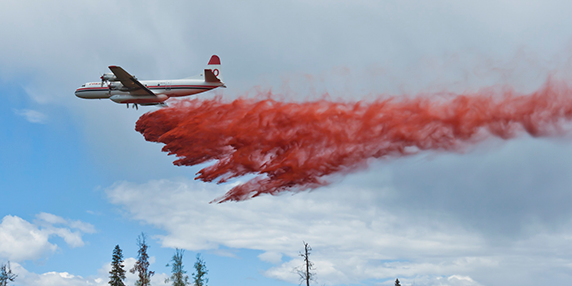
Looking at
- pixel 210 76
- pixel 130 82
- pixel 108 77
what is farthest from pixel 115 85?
pixel 210 76

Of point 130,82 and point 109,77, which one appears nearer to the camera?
point 130,82

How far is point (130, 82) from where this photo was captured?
1656 inches

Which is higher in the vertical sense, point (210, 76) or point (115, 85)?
point (115, 85)

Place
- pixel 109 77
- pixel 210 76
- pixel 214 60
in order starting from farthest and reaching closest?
1. pixel 214 60
2. pixel 109 77
3. pixel 210 76

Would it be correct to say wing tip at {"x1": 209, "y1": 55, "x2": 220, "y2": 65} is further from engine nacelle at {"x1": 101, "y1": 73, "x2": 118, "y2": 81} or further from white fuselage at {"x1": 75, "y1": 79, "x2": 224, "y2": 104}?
engine nacelle at {"x1": 101, "y1": 73, "x2": 118, "y2": 81}

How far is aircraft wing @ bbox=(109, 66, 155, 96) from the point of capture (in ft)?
134

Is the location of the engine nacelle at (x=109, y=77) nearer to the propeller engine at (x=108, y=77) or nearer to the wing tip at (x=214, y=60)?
the propeller engine at (x=108, y=77)

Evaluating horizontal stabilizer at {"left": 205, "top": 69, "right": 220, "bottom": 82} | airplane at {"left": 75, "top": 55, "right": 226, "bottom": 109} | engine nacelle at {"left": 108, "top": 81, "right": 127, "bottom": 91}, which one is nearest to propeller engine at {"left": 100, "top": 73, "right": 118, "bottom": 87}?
airplane at {"left": 75, "top": 55, "right": 226, "bottom": 109}

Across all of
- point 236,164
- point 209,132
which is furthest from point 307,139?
point 209,132

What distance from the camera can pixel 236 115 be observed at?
37062mm

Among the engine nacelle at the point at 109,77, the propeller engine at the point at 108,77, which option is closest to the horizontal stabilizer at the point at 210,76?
the propeller engine at the point at 108,77

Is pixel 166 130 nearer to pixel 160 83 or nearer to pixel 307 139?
pixel 160 83

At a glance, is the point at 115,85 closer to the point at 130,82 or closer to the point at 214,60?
the point at 130,82

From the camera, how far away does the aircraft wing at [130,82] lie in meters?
40.8
